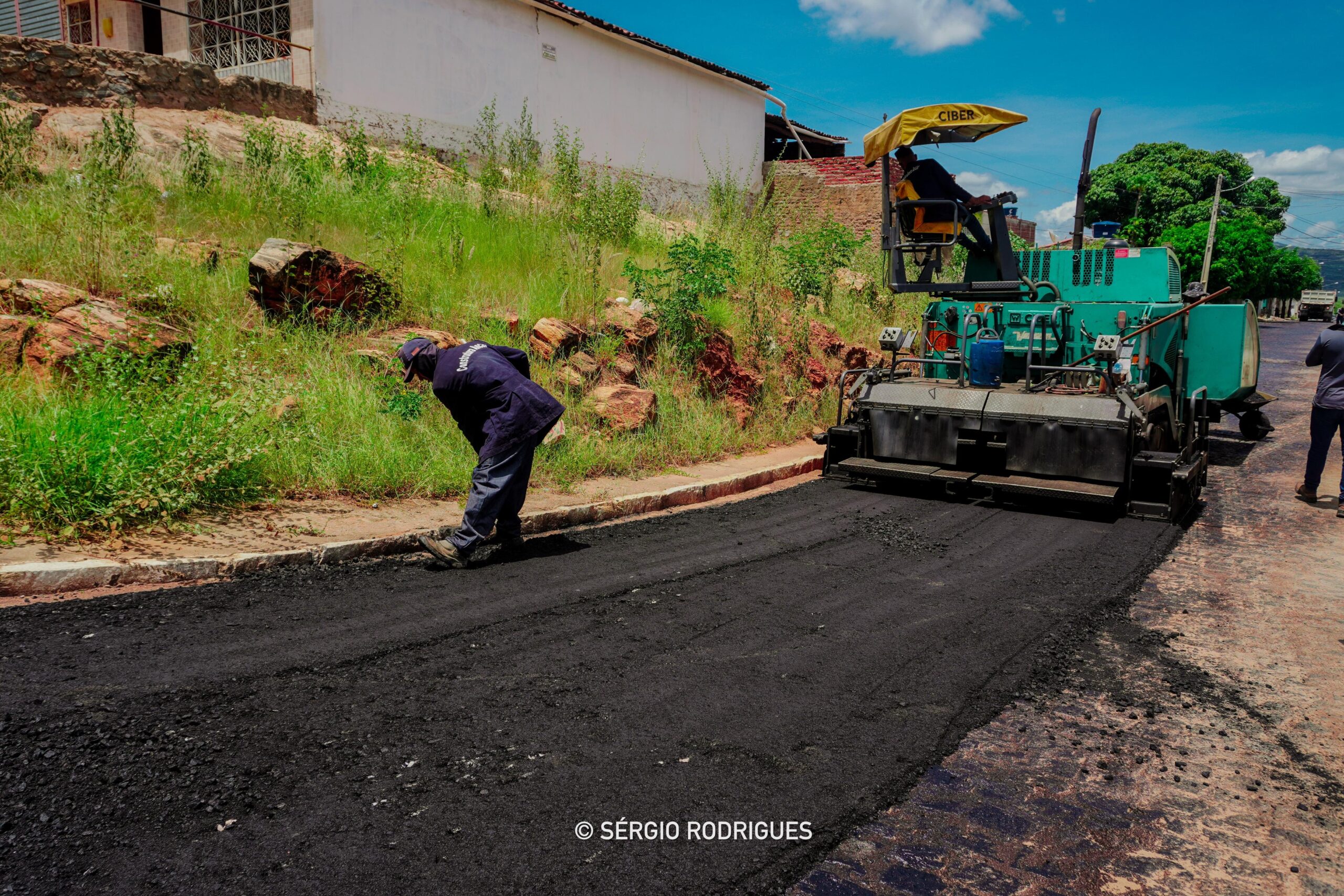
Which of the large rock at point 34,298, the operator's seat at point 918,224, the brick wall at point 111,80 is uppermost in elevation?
the brick wall at point 111,80

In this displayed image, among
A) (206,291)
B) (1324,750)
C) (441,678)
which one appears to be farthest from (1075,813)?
(206,291)

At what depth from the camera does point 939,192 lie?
8.29 m

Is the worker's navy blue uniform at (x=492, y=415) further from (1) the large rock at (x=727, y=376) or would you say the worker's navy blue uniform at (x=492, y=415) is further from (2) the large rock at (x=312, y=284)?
(1) the large rock at (x=727, y=376)

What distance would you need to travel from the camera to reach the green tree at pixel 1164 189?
4594 centimetres

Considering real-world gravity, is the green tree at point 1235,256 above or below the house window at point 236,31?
below

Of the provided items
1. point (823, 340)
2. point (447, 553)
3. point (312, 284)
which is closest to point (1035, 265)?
point (823, 340)

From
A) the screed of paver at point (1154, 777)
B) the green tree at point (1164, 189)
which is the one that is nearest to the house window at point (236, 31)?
the screed of paver at point (1154, 777)

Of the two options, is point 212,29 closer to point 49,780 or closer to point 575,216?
point 575,216

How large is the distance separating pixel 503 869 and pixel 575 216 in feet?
33.5

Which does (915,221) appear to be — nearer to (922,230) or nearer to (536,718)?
(922,230)

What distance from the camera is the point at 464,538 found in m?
5.38

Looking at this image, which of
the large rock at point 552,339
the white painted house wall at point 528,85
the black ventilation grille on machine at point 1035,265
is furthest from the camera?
the white painted house wall at point 528,85

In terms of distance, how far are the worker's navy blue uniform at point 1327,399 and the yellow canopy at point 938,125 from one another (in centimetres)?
344

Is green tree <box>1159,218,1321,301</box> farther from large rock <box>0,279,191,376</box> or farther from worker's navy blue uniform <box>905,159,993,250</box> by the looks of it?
large rock <box>0,279,191,376</box>
